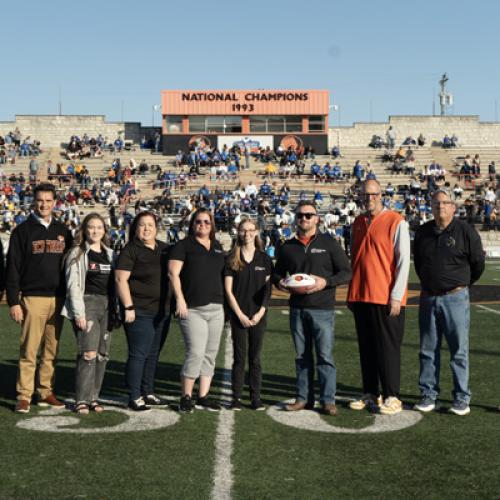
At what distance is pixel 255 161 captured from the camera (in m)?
43.4

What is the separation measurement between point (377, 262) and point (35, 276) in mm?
2770

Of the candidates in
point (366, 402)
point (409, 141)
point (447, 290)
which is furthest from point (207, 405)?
point (409, 141)

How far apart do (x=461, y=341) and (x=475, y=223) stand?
89.4 ft

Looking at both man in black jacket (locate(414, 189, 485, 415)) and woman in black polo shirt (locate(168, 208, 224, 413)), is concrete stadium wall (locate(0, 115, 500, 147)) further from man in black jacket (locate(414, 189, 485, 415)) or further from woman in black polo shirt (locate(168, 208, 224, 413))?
man in black jacket (locate(414, 189, 485, 415))

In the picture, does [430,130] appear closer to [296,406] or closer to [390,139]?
[390,139]

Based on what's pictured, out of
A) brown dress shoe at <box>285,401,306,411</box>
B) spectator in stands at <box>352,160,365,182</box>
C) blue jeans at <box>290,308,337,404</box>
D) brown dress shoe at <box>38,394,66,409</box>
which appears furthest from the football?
spectator in stands at <box>352,160,365,182</box>

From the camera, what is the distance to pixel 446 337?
6.07 meters

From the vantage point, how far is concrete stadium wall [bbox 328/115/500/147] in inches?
1957

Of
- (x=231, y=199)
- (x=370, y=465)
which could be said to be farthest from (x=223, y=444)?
(x=231, y=199)

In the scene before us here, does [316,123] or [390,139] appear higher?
[316,123]

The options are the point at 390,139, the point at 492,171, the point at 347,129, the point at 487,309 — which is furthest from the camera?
the point at 347,129

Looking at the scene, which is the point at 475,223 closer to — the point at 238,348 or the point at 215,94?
the point at 215,94

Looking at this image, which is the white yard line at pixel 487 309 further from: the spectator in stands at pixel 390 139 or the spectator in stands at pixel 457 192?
the spectator in stands at pixel 390 139

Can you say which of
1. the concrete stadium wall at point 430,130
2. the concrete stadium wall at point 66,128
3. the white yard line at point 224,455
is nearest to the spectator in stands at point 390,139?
the concrete stadium wall at point 430,130
